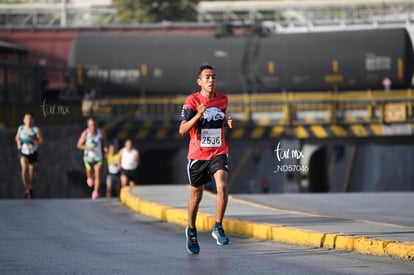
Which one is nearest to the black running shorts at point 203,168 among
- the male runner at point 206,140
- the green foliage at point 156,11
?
the male runner at point 206,140

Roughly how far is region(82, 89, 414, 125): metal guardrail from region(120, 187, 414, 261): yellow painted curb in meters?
19.1

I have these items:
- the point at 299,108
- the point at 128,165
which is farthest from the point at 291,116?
the point at 128,165

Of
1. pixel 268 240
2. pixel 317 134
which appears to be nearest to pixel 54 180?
pixel 317 134

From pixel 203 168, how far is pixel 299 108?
2524cm

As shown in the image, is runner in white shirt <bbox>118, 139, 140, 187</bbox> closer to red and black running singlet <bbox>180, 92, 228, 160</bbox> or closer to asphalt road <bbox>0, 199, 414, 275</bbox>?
asphalt road <bbox>0, 199, 414, 275</bbox>

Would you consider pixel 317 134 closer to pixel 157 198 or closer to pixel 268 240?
pixel 157 198

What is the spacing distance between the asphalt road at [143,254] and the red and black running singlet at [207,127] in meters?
0.99

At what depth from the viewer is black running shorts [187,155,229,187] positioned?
11.2 metres

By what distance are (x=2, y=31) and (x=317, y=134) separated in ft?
67.7

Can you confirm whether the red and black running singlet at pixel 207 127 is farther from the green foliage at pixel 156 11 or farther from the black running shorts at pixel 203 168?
the green foliage at pixel 156 11

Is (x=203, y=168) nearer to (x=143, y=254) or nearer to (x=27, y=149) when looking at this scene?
(x=143, y=254)

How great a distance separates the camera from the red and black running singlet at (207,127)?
435 inches

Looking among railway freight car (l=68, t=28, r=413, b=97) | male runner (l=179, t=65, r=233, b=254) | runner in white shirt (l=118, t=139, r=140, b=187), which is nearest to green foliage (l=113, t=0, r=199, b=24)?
railway freight car (l=68, t=28, r=413, b=97)

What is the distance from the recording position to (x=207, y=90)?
36.4ft
